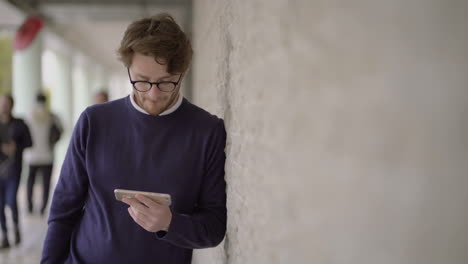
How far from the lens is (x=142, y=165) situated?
53.6 inches

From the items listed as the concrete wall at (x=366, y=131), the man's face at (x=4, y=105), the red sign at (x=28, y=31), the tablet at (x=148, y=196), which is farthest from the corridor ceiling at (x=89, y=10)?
the concrete wall at (x=366, y=131)

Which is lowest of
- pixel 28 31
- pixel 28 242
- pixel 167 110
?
pixel 28 242

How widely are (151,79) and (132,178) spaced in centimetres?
30

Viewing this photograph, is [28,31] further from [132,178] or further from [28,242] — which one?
[132,178]

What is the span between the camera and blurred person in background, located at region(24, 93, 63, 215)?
5.68 metres

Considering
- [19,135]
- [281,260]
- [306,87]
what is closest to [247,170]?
[281,260]

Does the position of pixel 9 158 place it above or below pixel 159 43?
below

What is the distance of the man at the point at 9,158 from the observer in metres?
4.38

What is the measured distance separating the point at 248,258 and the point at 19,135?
3980 millimetres

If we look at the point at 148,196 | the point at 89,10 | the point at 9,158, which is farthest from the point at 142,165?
the point at 89,10

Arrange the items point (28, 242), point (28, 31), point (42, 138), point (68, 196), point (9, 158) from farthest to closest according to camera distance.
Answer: point (28, 31) < point (42, 138) < point (28, 242) < point (9, 158) < point (68, 196)

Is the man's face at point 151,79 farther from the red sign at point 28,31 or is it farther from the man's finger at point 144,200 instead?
the red sign at point 28,31

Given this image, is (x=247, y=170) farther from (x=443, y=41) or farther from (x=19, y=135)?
(x=19, y=135)

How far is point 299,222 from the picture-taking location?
80cm
